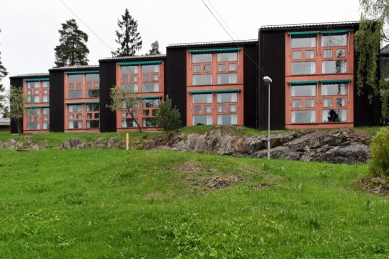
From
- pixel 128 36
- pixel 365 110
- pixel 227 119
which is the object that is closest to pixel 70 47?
pixel 128 36

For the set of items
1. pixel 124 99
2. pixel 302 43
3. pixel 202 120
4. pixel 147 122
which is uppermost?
pixel 302 43

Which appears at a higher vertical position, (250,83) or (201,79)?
(201,79)

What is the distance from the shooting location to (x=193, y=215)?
874cm

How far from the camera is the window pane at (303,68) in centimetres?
3453

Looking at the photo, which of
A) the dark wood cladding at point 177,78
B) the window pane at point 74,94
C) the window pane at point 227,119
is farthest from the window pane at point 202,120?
the window pane at point 74,94

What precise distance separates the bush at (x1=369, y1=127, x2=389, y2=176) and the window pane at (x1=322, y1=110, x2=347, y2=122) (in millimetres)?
22076

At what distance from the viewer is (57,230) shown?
8109 mm

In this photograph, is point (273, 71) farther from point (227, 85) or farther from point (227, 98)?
point (227, 98)

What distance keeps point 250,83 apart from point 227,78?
109 inches

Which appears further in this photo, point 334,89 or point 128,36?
point 128,36

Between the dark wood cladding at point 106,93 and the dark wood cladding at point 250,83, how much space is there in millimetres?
17236

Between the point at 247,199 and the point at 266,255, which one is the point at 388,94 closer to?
the point at 247,199

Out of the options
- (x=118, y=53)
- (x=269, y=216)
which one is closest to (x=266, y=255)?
(x=269, y=216)

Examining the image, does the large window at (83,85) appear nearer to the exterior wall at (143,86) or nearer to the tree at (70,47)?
the exterior wall at (143,86)
